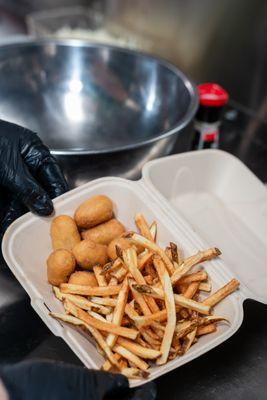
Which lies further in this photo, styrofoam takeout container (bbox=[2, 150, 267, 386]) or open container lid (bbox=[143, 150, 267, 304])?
open container lid (bbox=[143, 150, 267, 304])

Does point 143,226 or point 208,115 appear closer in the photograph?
point 143,226

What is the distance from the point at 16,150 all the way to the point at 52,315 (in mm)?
510

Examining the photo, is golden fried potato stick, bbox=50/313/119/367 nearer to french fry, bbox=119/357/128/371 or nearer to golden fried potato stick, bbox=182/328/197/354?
french fry, bbox=119/357/128/371

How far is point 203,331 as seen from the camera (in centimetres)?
104

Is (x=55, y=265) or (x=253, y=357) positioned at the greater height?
(x=55, y=265)

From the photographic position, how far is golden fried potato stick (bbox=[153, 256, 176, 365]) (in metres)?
0.95

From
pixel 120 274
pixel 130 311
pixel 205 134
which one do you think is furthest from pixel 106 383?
pixel 205 134

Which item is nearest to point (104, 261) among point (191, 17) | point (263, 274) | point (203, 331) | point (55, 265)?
point (55, 265)

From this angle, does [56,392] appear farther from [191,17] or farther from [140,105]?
[191,17]

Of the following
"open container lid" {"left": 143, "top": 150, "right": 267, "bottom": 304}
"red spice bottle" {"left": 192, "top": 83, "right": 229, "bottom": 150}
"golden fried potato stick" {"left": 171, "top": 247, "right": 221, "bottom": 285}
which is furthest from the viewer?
"red spice bottle" {"left": 192, "top": 83, "right": 229, "bottom": 150}

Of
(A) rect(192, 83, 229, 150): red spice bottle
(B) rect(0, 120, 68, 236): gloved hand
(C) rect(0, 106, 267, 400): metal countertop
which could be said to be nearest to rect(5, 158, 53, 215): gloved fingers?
(B) rect(0, 120, 68, 236): gloved hand

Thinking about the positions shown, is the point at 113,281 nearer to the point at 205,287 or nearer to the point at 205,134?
the point at 205,287

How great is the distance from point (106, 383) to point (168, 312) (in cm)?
20

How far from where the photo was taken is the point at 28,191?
122 cm
